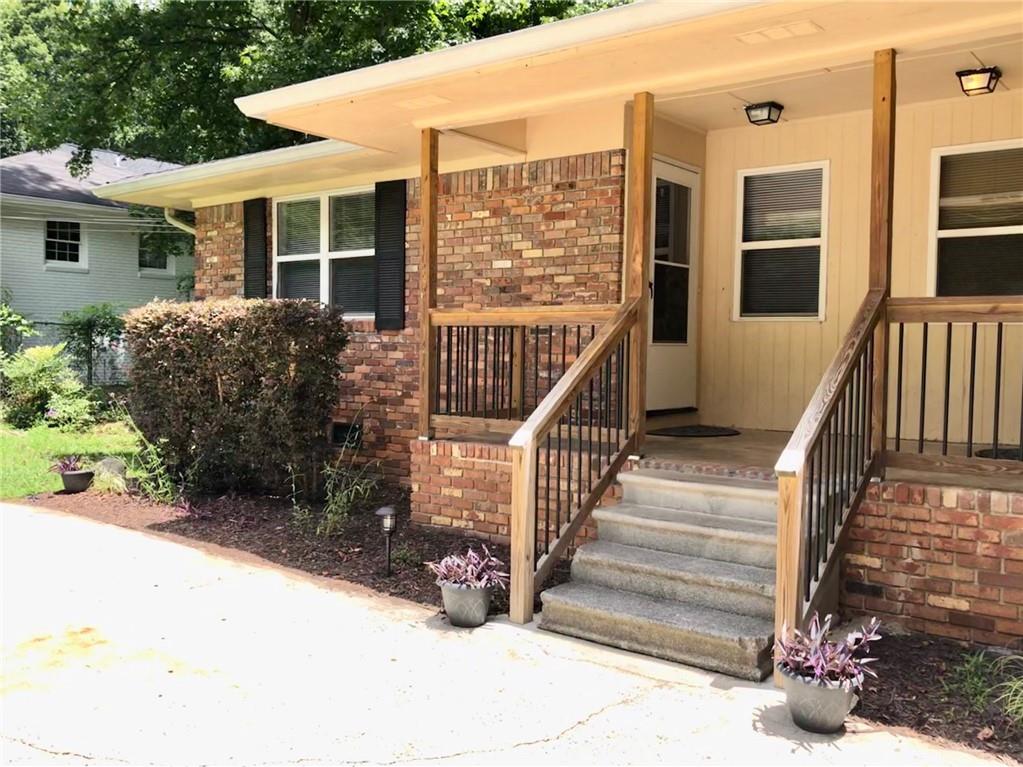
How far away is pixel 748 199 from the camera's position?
6852 mm

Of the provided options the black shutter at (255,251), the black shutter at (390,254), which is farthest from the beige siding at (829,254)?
the black shutter at (255,251)

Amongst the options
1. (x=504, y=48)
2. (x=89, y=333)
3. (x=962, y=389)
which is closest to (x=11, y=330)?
(x=89, y=333)

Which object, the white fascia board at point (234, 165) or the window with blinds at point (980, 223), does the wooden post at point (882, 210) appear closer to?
the window with blinds at point (980, 223)

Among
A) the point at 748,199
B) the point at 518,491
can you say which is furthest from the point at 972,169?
the point at 518,491

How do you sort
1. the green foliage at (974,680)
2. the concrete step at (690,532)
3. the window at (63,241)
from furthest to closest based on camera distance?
the window at (63,241)
the concrete step at (690,532)
the green foliage at (974,680)

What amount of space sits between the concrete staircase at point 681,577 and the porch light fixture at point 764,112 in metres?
2.73

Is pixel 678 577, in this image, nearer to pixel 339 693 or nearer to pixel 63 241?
pixel 339 693

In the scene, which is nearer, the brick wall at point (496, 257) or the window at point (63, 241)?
the brick wall at point (496, 257)

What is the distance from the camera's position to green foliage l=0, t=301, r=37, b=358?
14.8 meters

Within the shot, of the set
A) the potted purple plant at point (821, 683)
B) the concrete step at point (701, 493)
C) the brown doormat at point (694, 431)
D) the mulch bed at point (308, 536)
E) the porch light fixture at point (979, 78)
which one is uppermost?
the porch light fixture at point (979, 78)

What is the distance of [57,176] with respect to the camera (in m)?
19.0

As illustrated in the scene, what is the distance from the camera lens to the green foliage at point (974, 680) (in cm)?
353

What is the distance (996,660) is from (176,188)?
29.0 ft

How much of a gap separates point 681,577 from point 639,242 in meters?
2.02
